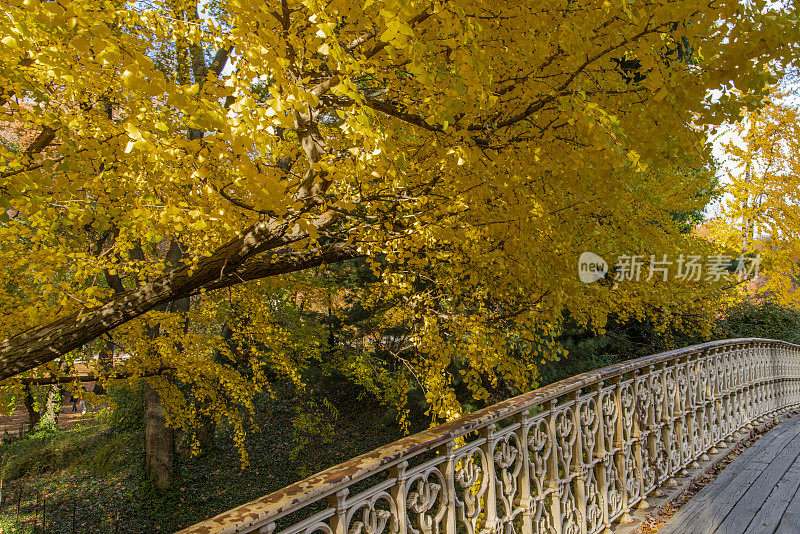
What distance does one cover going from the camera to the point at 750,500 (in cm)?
379

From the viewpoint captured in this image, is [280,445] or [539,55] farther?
[280,445]

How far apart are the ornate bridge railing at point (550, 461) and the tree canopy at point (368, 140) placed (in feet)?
4.44

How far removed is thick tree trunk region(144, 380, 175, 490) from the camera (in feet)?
32.5

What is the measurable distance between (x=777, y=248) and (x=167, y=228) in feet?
46.7

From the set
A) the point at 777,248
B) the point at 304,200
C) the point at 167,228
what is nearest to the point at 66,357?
the point at 167,228

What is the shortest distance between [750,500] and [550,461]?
2191 mm

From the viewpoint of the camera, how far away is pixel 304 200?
3480 mm

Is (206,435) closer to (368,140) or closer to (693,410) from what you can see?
(693,410)

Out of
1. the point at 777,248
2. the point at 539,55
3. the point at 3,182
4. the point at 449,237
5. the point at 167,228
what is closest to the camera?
the point at 3,182

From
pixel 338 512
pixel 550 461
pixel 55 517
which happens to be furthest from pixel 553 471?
pixel 55 517

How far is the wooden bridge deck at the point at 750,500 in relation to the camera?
3.31 m

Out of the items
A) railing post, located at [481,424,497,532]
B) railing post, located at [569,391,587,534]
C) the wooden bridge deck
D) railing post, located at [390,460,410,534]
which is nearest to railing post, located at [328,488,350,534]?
railing post, located at [390,460,410,534]

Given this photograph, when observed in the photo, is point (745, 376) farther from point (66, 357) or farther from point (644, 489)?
point (66, 357)

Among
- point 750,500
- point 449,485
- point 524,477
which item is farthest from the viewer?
point 750,500
